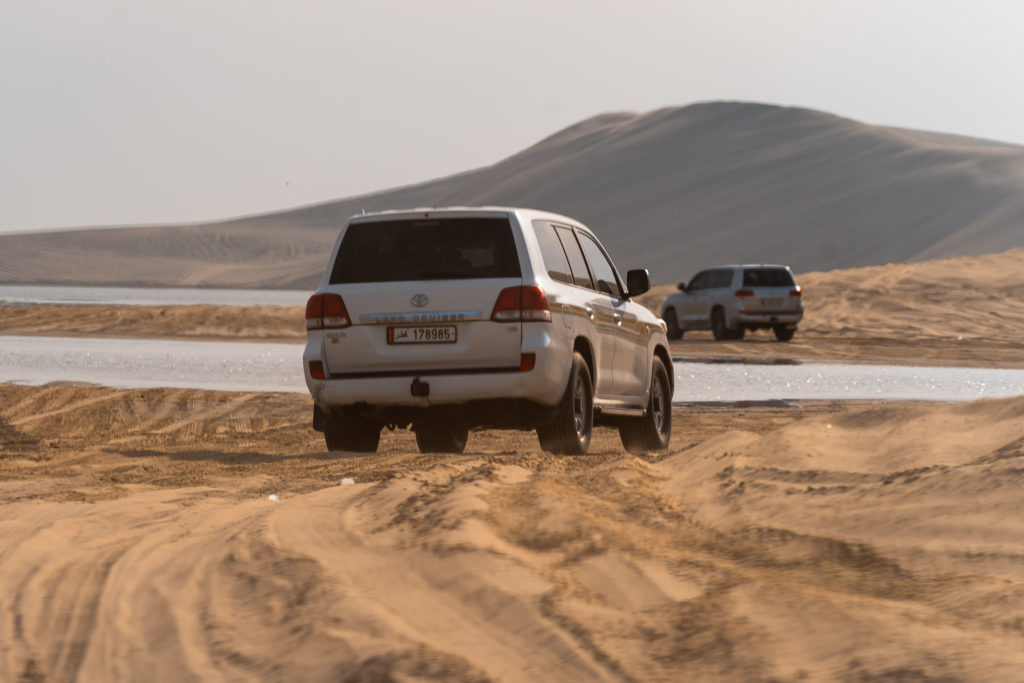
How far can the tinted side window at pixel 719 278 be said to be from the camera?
1345 inches

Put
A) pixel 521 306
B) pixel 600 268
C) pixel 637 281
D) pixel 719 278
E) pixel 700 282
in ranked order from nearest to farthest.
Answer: pixel 521 306 → pixel 637 281 → pixel 600 268 → pixel 719 278 → pixel 700 282

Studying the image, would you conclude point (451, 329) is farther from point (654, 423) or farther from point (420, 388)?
point (654, 423)

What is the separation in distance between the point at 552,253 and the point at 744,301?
23543 millimetres

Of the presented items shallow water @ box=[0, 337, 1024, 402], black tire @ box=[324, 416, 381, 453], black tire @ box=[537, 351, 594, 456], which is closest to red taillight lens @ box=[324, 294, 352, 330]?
black tire @ box=[324, 416, 381, 453]

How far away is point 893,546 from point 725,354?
77.4ft

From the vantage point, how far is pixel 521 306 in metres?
9.77

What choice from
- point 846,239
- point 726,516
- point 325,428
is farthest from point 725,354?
point 846,239

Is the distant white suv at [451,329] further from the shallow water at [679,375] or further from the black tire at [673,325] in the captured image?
the black tire at [673,325]

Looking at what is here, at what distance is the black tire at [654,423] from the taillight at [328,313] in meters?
2.86

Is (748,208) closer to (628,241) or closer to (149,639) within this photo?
(628,241)

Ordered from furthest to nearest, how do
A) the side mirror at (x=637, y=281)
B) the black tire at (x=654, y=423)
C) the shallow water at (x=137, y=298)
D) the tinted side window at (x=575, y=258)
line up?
1. the shallow water at (x=137, y=298)
2. the black tire at (x=654, y=423)
3. the side mirror at (x=637, y=281)
4. the tinted side window at (x=575, y=258)

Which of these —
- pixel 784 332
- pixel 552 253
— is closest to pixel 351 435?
pixel 552 253

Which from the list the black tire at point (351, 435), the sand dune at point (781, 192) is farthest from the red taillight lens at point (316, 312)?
the sand dune at point (781, 192)

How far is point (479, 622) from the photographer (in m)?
5.11
